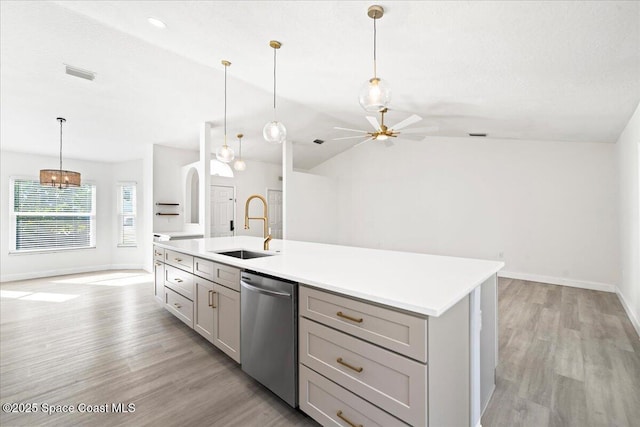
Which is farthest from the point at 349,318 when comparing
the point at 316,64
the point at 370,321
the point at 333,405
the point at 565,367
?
the point at 316,64

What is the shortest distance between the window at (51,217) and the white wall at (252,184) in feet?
9.26

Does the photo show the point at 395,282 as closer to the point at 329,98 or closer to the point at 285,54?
the point at 285,54

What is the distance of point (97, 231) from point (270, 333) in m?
6.62

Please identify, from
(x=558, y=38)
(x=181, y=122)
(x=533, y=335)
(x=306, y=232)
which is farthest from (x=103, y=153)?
(x=533, y=335)

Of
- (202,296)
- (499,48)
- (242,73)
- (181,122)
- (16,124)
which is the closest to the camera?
(499,48)

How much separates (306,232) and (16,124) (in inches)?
218

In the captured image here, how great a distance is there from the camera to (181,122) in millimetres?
5160

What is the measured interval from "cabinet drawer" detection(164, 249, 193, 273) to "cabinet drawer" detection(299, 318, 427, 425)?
5.37ft

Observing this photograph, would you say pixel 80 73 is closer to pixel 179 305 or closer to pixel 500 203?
pixel 179 305

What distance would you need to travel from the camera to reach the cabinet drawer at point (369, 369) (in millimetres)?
1216

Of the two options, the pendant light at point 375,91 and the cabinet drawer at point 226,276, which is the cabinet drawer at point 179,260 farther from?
the pendant light at point 375,91

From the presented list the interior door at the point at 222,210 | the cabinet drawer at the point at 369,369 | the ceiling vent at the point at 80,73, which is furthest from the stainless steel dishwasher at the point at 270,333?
the interior door at the point at 222,210

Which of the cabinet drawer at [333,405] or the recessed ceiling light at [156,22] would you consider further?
the recessed ceiling light at [156,22]

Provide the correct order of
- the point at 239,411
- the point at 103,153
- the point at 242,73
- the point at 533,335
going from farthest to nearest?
the point at 103,153, the point at 242,73, the point at 533,335, the point at 239,411
